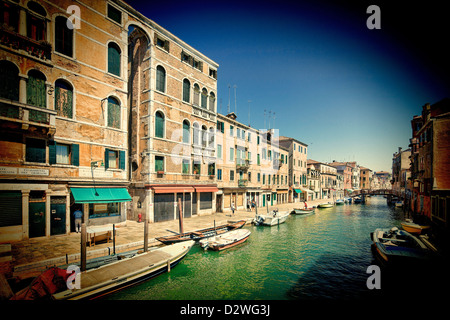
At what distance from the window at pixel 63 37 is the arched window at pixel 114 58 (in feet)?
8.69

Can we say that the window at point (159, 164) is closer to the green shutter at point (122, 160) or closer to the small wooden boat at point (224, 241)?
the green shutter at point (122, 160)

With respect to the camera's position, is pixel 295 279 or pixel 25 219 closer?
pixel 295 279

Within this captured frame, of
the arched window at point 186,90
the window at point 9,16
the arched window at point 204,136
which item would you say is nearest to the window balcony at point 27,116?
the window at point 9,16

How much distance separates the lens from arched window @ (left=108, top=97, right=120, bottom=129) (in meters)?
16.3

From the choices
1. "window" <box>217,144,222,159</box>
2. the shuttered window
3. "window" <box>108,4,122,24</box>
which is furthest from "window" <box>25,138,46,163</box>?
"window" <box>217,144,222,159</box>

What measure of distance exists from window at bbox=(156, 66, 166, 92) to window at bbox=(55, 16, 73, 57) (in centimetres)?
696

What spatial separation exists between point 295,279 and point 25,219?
16.2 meters

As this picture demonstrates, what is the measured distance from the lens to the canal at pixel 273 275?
31.4 feet

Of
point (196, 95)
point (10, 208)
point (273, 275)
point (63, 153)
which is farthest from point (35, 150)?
point (273, 275)

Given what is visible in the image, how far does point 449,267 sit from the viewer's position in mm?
9930

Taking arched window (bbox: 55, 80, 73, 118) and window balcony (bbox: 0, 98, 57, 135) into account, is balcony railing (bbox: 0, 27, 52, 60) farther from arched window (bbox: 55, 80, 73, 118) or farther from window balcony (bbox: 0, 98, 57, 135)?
window balcony (bbox: 0, 98, 57, 135)

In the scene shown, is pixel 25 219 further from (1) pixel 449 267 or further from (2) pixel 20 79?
(1) pixel 449 267

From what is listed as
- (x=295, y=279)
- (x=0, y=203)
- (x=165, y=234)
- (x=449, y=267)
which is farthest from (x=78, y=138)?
(x=449, y=267)

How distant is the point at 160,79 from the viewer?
65.9 ft
